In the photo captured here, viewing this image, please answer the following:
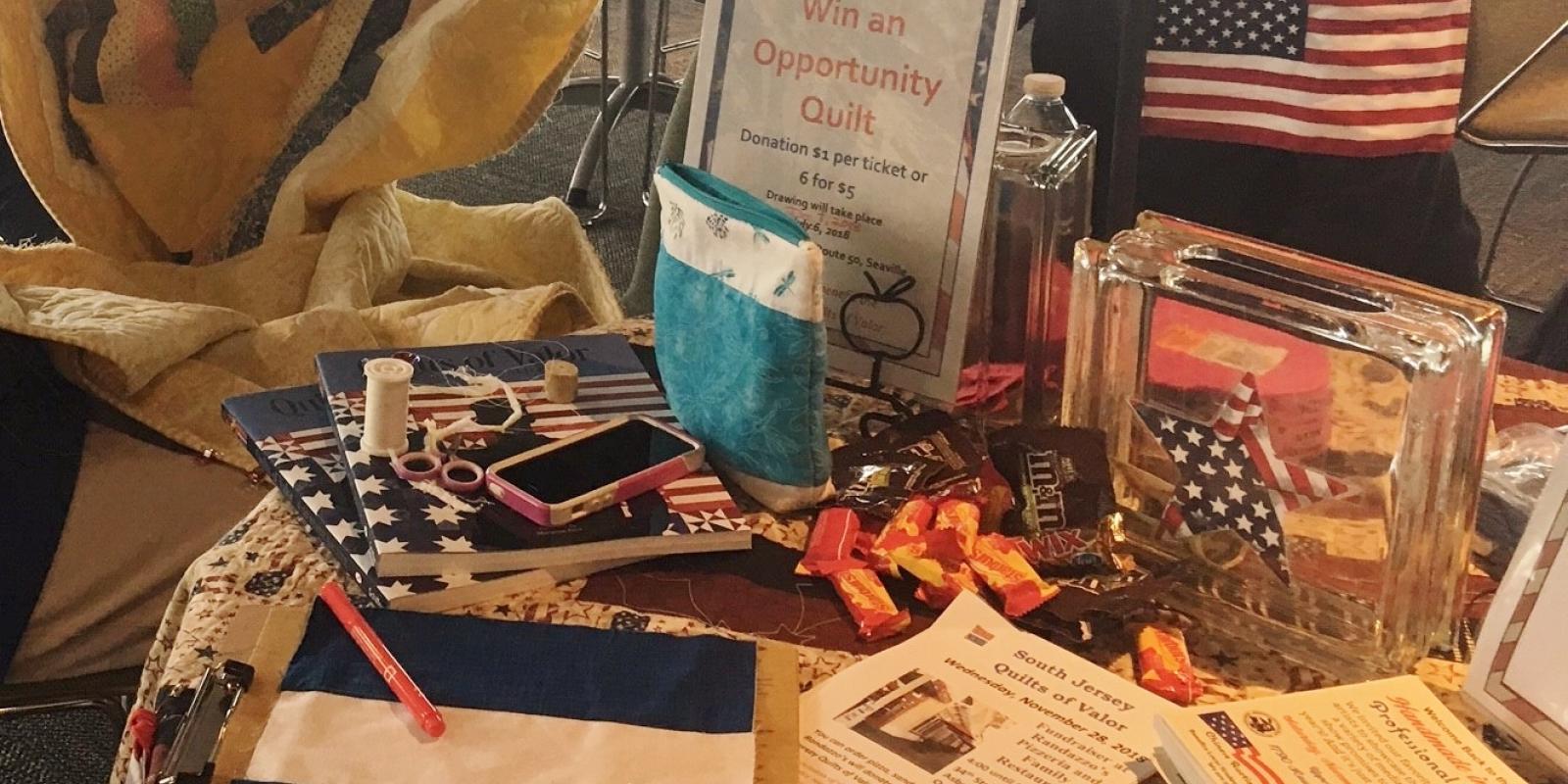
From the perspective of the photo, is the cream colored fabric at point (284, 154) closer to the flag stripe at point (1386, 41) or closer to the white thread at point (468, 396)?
the white thread at point (468, 396)

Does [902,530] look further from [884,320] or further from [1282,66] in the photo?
[1282,66]

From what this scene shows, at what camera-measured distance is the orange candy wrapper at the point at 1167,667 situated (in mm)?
753

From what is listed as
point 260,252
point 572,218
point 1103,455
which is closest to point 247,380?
point 260,252

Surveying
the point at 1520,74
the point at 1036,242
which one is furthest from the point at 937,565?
the point at 1520,74

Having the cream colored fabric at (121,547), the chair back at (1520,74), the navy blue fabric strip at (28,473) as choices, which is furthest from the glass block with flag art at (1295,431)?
the chair back at (1520,74)

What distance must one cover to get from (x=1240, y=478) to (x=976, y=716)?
0.22 meters

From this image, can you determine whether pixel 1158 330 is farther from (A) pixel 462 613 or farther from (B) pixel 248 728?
(B) pixel 248 728

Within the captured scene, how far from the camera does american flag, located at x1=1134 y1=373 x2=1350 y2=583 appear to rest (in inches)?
31.2

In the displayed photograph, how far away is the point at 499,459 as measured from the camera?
2.84 feet

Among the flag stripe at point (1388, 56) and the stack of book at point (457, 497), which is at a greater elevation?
the flag stripe at point (1388, 56)

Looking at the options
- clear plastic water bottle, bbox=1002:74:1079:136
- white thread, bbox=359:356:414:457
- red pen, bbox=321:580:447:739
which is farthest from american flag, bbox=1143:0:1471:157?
red pen, bbox=321:580:447:739

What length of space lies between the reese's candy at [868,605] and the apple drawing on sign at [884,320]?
0.25 metres

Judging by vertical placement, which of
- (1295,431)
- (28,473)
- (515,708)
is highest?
(1295,431)

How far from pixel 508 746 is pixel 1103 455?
42 cm
